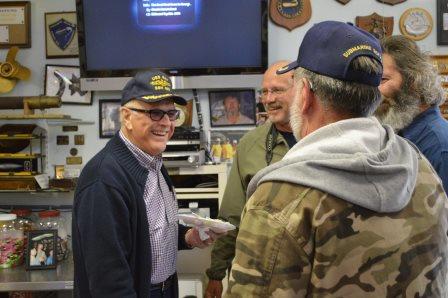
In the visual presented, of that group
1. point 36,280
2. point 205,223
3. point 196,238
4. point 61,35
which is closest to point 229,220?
point 196,238

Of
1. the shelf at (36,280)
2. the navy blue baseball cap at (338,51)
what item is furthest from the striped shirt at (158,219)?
the navy blue baseball cap at (338,51)

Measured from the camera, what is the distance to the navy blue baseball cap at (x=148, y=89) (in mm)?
1833

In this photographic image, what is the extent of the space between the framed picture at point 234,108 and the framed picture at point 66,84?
87cm

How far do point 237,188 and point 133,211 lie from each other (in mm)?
705

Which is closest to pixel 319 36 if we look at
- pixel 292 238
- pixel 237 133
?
pixel 292 238

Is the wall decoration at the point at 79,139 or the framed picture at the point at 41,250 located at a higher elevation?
the wall decoration at the point at 79,139

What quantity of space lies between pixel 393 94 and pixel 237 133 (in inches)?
57.4

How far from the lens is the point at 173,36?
3.01 m

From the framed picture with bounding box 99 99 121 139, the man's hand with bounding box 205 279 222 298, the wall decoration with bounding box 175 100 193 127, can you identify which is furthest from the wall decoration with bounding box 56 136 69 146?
the man's hand with bounding box 205 279 222 298

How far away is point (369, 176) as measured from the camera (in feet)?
2.85

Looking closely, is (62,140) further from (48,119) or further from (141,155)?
(141,155)

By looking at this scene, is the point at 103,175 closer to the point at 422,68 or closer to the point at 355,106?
the point at 355,106

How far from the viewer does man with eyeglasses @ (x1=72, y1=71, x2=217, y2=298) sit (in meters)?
1.53

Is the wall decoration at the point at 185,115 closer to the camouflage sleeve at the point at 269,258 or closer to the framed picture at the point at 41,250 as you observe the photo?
the framed picture at the point at 41,250
